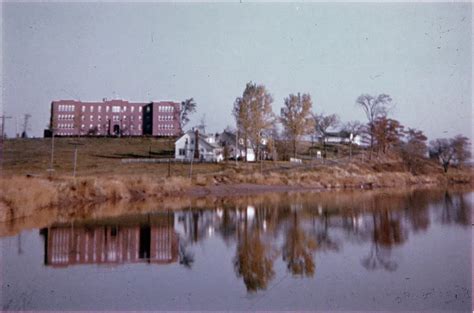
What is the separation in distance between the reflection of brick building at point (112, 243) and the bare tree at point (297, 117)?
47.3 metres

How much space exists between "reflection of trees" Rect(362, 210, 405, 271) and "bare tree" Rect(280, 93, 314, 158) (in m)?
41.5

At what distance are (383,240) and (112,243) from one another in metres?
9.26

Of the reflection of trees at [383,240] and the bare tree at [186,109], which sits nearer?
the reflection of trees at [383,240]

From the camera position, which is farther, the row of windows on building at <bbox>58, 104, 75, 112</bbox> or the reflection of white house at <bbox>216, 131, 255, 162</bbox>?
the row of windows on building at <bbox>58, 104, 75, 112</bbox>

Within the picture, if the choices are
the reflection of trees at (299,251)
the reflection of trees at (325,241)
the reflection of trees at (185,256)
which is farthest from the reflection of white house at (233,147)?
the reflection of trees at (185,256)

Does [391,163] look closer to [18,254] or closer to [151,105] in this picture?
[151,105]

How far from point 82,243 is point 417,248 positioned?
10.9 metres

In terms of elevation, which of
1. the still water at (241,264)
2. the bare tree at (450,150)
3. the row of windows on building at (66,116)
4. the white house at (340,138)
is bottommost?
the still water at (241,264)

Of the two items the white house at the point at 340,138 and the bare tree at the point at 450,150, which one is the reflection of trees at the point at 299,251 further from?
the white house at the point at 340,138

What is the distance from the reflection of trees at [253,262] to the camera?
37.3 feet

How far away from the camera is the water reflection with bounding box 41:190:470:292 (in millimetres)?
13875

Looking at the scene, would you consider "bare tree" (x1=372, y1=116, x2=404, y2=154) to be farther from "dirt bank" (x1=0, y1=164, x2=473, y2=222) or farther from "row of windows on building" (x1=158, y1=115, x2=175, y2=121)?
"row of windows on building" (x1=158, y1=115, x2=175, y2=121)

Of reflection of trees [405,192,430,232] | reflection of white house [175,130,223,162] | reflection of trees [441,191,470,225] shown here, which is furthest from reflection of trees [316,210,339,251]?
reflection of white house [175,130,223,162]

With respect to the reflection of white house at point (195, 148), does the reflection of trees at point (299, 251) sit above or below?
below
